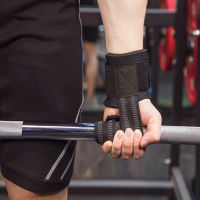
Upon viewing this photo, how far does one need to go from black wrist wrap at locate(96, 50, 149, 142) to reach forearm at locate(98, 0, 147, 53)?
0.6 inches

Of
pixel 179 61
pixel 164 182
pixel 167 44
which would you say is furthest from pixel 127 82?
pixel 167 44

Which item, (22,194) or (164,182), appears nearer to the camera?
(22,194)

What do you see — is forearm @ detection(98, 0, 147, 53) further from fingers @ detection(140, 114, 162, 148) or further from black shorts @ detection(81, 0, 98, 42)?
black shorts @ detection(81, 0, 98, 42)

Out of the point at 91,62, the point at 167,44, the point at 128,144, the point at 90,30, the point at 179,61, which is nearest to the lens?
the point at 128,144

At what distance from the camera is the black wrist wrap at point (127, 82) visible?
2.16ft

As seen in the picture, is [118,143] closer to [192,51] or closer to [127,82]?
[127,82]

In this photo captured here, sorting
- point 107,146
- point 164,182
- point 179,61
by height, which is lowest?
point 164,182

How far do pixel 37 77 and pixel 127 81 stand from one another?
0.16 meters

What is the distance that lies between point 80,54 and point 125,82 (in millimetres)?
122

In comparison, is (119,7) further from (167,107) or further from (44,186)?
(167,107)

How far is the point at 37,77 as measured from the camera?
2.34 ft

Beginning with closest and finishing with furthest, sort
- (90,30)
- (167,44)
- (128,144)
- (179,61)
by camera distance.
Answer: (128,144) < (179,61) < (167,44) < (90,30)

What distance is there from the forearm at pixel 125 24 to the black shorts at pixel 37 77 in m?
0.08

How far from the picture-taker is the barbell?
0.66 m
